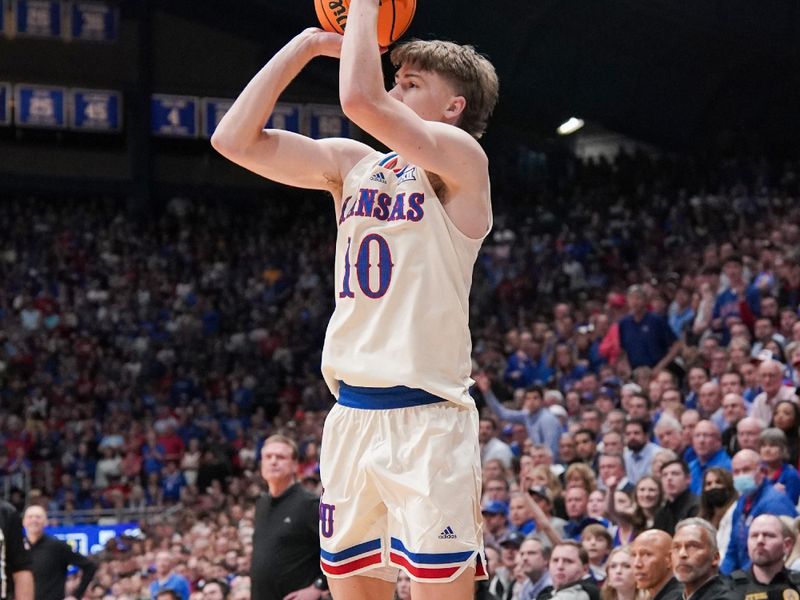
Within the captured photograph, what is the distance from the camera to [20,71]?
23.1 metres

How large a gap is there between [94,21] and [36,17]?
42.8 inches

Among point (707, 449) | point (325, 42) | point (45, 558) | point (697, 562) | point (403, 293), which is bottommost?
point (45, 558)

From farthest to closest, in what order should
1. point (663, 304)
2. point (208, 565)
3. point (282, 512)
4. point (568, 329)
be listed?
point (568, 329) < point (663, 304) < point (208, 565) < point (282, 512)

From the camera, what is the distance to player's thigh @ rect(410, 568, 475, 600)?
9.81 ft

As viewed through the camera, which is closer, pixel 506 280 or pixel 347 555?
pixel 347 555

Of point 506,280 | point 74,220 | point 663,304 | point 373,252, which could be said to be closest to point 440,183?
point 373,252

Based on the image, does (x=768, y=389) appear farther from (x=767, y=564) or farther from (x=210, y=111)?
(x=210, y=111)

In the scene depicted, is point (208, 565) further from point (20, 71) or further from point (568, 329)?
point (20, 71)

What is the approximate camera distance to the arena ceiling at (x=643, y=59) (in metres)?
15.6

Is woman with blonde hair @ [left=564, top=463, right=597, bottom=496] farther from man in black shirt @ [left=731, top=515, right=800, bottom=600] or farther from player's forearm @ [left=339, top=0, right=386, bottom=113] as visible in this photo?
player's forearm @ [left=339, top=0, right=386, bottom=113]

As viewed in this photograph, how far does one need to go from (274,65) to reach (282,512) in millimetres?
3157

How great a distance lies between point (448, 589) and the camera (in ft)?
9.82

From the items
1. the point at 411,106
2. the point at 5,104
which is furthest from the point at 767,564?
the point at 5,104

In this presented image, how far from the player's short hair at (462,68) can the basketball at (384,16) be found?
0.18 ft
